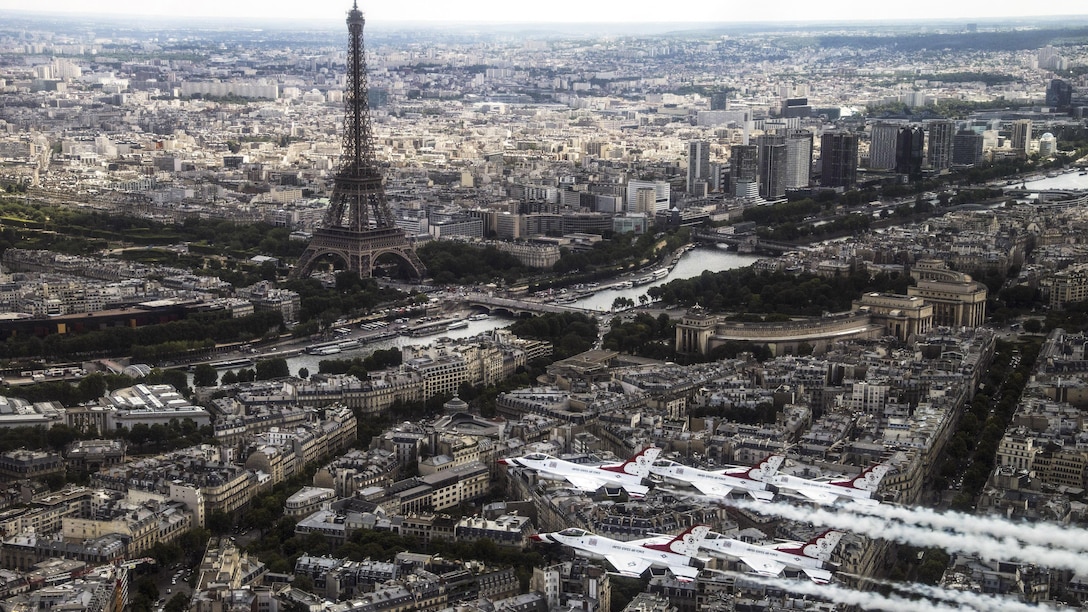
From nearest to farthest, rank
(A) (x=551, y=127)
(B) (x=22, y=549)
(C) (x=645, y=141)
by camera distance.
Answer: (B) (x=22, y=549) → (C) (x=645, y=141) → (A) (x=551, y=127)

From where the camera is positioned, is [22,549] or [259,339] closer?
[22,549]

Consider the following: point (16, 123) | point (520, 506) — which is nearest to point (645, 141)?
point (16, 123)

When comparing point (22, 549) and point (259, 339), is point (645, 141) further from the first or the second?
point (22, 549)

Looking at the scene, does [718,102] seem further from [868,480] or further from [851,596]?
[851,596]

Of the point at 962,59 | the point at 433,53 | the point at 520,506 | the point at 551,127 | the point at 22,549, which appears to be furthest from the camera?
the point at 433,53

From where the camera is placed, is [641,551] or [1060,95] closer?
[641,551]

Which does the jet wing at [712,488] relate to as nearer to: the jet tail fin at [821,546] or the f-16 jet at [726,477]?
the f-16 jet at [726,477]

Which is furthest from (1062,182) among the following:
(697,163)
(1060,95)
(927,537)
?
(927,537)

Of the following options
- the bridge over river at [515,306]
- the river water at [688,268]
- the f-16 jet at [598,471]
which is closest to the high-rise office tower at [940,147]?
the river water at [688,268]
